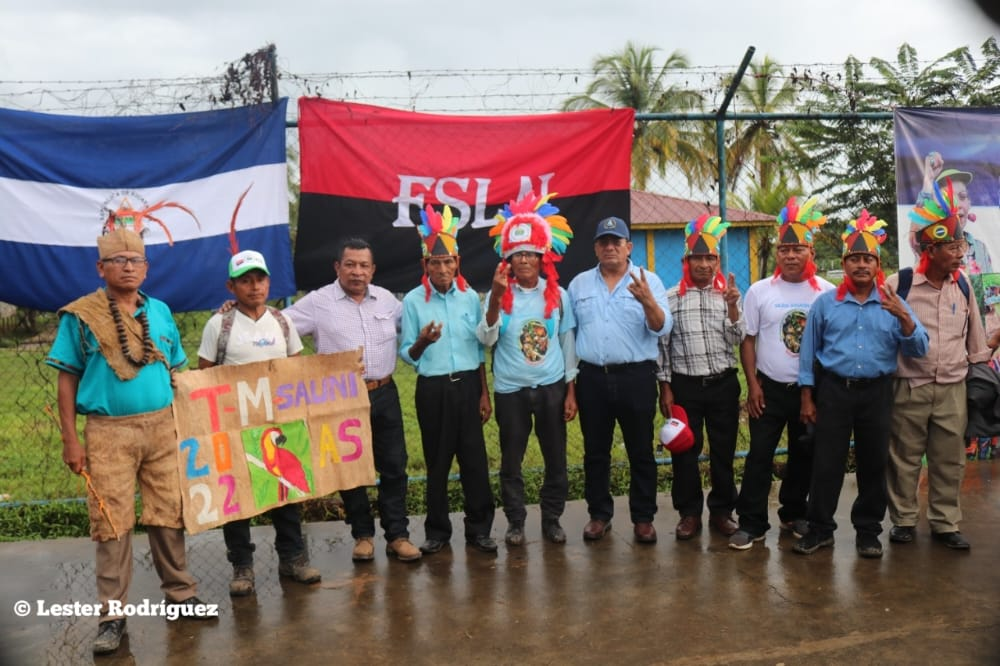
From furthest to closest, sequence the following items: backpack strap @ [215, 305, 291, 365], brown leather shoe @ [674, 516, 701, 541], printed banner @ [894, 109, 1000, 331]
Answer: printed banner @ [894, 109, 1000, 331]
brown leather shoe @ [674, 516, 701, 541]
backpack strap @ [215, 305, 291, 365]

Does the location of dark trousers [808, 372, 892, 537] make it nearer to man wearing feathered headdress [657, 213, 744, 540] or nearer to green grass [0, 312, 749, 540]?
man wearing feathered headdress [657, 213, 744, 540]

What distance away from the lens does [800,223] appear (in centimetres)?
511

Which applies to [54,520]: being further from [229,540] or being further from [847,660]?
[847,660]

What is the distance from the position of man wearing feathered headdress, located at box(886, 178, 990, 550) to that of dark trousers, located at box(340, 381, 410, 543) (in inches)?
117

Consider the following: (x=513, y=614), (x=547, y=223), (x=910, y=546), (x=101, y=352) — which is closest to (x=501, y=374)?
(x=547, y=223)

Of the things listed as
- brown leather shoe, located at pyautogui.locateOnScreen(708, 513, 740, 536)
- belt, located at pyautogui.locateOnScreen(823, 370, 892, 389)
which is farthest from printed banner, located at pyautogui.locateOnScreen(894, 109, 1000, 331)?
brown leather shoe, located at pyautogui.locateOnScreen(708, 513, 740, 536)

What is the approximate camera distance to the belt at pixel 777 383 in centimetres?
507

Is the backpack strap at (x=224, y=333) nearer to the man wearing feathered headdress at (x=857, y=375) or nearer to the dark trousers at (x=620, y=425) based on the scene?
the dark trousers at (x=620, y=425)

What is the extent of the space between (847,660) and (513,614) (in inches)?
60.6

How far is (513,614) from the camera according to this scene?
4191 mm

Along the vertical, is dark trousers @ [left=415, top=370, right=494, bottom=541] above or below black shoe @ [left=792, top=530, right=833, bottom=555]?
above

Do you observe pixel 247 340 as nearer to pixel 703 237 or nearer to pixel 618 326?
pixel 618 326

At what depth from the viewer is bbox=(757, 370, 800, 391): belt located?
5.07m

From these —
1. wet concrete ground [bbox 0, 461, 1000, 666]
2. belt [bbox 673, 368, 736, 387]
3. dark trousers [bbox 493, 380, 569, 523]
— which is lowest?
wet concrete ground [bbox 0, 461, 1000, 666]
